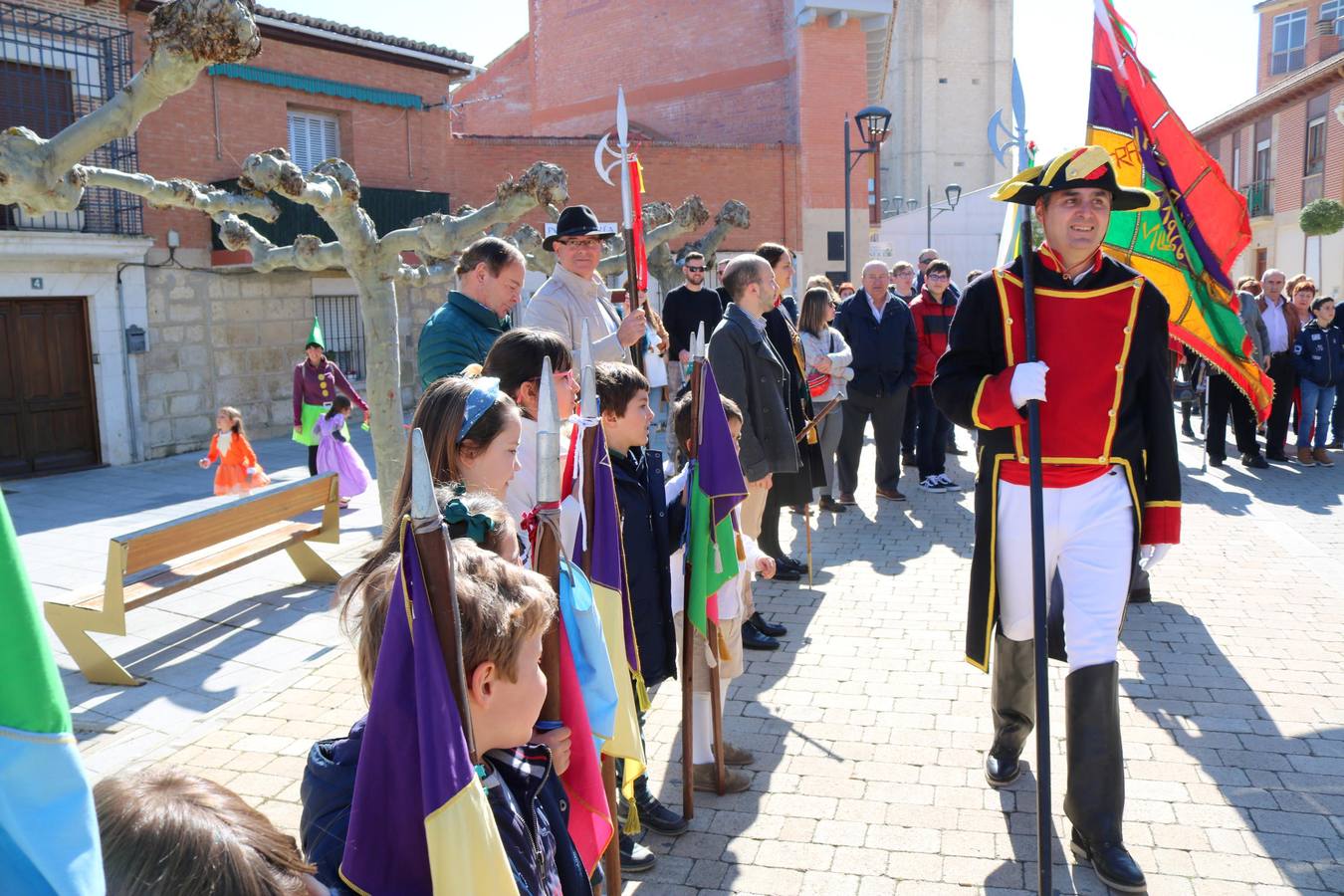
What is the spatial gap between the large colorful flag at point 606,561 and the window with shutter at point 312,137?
18.0 meters

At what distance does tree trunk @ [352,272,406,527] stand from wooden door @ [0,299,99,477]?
9895mm

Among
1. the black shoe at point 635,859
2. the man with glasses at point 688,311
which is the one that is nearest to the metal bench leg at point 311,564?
the man with glasses at point 688,311

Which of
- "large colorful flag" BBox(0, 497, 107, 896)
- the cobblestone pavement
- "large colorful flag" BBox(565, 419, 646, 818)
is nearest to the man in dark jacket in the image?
the cobblestone pavement

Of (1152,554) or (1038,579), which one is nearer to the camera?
(1038,579)

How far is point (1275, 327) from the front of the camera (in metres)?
11.4

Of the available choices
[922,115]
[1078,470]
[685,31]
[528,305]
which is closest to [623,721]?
[1078,470]

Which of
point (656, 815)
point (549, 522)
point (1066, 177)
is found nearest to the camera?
point (549, 522)

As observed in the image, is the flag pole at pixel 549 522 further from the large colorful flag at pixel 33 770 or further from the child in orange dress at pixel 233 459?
the child in orange dress at pixel 233 459

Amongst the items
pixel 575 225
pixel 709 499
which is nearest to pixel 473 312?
pixel 575 225

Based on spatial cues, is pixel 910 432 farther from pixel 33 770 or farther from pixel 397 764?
pixel 33 770

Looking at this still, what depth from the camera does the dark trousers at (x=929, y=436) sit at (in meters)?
10.2

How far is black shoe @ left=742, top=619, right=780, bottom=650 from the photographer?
5.69 meters

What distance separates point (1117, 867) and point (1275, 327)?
10016mm

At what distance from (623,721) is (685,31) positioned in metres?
30.7
